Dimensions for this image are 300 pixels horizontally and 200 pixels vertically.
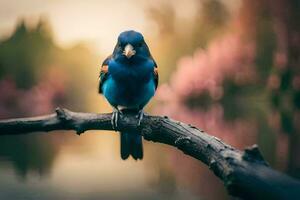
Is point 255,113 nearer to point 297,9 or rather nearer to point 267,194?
point 297,9

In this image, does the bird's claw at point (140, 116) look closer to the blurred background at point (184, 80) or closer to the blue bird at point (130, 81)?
the blue bird at point (130, 81)

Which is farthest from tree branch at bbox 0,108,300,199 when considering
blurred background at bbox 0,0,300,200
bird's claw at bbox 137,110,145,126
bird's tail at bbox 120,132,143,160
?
blurred background at bbox 0,0,300,200

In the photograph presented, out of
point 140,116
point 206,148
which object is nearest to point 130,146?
point 140,116

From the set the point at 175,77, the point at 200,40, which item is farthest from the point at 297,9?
the point at 175,77

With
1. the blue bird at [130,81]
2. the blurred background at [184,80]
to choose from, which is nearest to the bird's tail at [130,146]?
the blue bird at [130,81]

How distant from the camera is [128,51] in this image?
1.38 meters

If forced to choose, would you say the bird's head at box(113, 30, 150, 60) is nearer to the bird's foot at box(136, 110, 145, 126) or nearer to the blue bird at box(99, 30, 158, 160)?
the blue bird at box(99, 30, 158, 160)

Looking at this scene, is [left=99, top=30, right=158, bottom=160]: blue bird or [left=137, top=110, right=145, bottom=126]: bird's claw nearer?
[left=137, top=110, right=145, bottom=126]: bird's claw

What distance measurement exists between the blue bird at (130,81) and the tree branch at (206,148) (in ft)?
0.32

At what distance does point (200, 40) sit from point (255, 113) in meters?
0.85

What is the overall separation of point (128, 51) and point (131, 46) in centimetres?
2

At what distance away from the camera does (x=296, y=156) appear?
3293 mm

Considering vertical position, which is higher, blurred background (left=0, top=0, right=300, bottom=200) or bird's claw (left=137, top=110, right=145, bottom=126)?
blurred background (left=0, top=0, right=300, bottom=200)

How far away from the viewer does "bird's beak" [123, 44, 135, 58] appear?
1.37 metres
